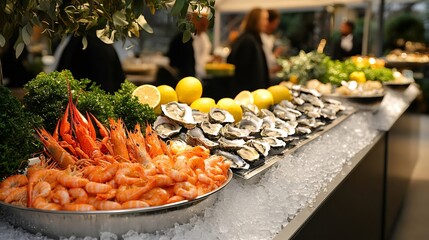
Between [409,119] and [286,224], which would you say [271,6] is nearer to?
[409,119]

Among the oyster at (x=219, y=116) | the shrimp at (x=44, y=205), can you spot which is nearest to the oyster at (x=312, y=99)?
the oyster at (x=219, y=116)

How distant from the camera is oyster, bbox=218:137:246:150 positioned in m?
1.83

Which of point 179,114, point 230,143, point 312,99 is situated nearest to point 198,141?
point 230,143

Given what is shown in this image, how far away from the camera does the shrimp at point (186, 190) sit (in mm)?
1356

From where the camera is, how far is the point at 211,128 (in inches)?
78.1

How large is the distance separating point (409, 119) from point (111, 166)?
3.75 metres

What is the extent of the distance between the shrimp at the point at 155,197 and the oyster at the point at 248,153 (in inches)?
19.9

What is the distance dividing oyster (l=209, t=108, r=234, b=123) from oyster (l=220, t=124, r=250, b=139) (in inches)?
1.3

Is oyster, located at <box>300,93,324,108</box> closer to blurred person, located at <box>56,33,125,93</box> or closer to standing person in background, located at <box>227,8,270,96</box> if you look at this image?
blurred person, located at <box>56,33,125,93</box>

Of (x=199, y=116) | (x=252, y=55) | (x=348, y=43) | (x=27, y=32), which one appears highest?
(x=27, y=32)

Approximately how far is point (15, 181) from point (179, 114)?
781 millimetres

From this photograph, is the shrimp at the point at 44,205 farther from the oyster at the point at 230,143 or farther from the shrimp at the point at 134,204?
the oyster at the point at 230,143

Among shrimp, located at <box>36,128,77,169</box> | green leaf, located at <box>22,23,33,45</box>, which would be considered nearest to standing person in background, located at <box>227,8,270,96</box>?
shrimp, located at <box>36,128,77,169</box>

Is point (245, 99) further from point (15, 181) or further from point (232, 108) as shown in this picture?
point (15, 181)
